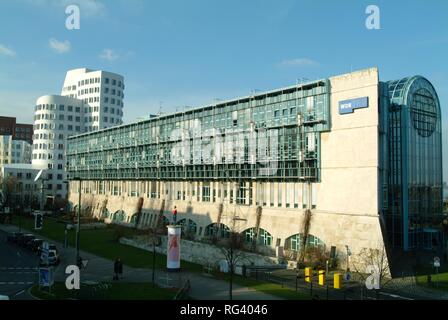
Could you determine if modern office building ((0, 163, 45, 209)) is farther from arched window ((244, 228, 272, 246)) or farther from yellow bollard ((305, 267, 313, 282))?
yellow bollard ((305, 267, 313, 282))

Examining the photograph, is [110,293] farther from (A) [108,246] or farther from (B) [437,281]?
(A) [108,246]

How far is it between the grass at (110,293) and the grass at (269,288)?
5.95 m

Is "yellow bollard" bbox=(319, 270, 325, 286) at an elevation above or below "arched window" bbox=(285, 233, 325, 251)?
below

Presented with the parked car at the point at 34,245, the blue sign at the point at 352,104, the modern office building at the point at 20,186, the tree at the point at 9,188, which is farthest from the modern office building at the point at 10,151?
the blue sign at the point at 352,104

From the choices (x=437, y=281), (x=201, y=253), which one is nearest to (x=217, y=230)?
(x=201, y=253)

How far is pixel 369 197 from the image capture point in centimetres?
3972

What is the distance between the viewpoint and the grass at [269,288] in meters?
26.6

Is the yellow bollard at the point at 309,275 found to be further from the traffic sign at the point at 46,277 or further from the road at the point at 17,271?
the road at the point at 17,271

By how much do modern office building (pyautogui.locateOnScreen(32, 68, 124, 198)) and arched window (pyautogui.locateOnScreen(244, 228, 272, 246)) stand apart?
264 feet

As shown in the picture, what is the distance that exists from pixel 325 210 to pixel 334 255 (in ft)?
16.2

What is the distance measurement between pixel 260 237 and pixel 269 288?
65.0ft

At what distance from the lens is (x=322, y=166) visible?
44.3 m

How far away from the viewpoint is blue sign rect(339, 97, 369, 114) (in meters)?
40.2

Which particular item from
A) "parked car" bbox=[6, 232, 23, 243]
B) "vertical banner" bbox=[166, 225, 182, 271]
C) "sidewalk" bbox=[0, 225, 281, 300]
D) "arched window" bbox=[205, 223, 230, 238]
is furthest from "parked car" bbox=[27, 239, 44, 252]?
"arched window" bbox=[205, 223, 230, 238]
